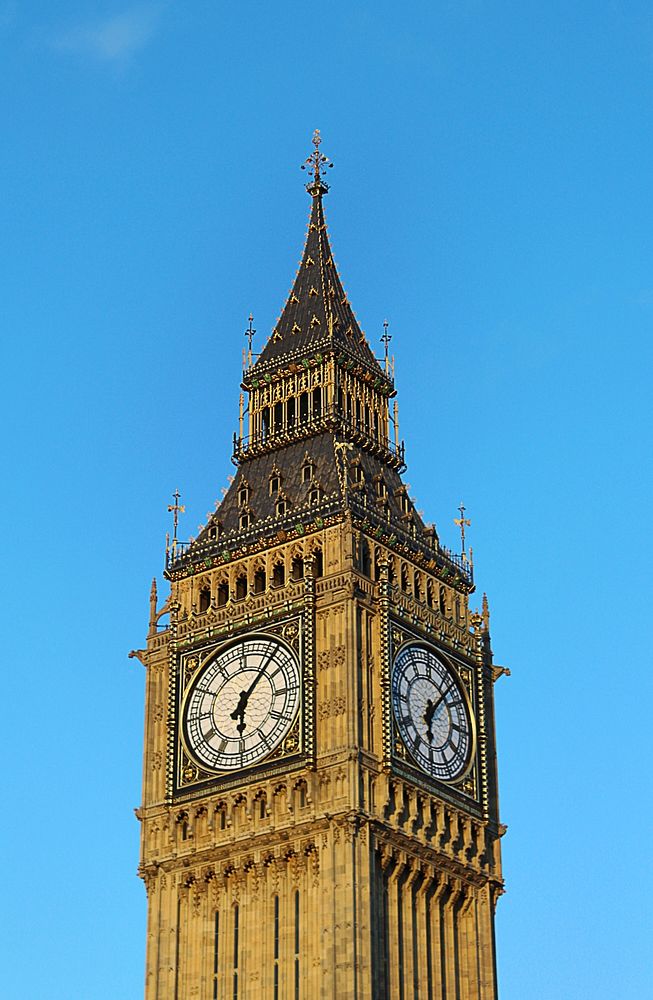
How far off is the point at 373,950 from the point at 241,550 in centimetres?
1459

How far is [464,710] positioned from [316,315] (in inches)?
640

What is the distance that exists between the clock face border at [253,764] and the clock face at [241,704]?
0.17 meters

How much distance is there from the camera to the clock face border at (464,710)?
2650 inches

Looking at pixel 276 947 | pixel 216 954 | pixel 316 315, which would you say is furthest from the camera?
pixel 316 315

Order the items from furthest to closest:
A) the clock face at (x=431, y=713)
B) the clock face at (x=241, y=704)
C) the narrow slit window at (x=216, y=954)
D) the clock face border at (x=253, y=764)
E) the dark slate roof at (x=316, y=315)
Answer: the dark slate roof at (x=316, y=315) → the clock face at (x=431, y=713) → the clock face at (x=241, y=704) → the clock face border at (x=253, y=764) → the narrow slit window at (x=216, y=954)

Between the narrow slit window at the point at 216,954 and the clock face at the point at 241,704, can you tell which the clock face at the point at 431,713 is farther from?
the narrow slit window at the point at 216,954

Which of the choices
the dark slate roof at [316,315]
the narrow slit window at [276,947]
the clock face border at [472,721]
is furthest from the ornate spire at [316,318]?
the narrow slit window at [276,947]

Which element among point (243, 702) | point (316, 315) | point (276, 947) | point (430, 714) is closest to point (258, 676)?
point (243, 702)

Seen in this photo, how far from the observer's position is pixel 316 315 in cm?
Answer: 7862

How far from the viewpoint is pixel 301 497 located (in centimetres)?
7219

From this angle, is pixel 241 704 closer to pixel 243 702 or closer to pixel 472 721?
pixel 243 702

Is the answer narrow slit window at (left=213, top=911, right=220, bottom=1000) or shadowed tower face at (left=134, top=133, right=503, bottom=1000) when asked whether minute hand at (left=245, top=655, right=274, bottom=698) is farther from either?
narrow slit window at (left=213, top=911, right=220, bottom=1000)

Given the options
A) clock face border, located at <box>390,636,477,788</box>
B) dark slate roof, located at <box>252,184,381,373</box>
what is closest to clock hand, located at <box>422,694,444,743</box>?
clock face border, located at <box>390,636,477,788</box>

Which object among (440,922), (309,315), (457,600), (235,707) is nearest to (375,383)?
Answer: (309,315)
